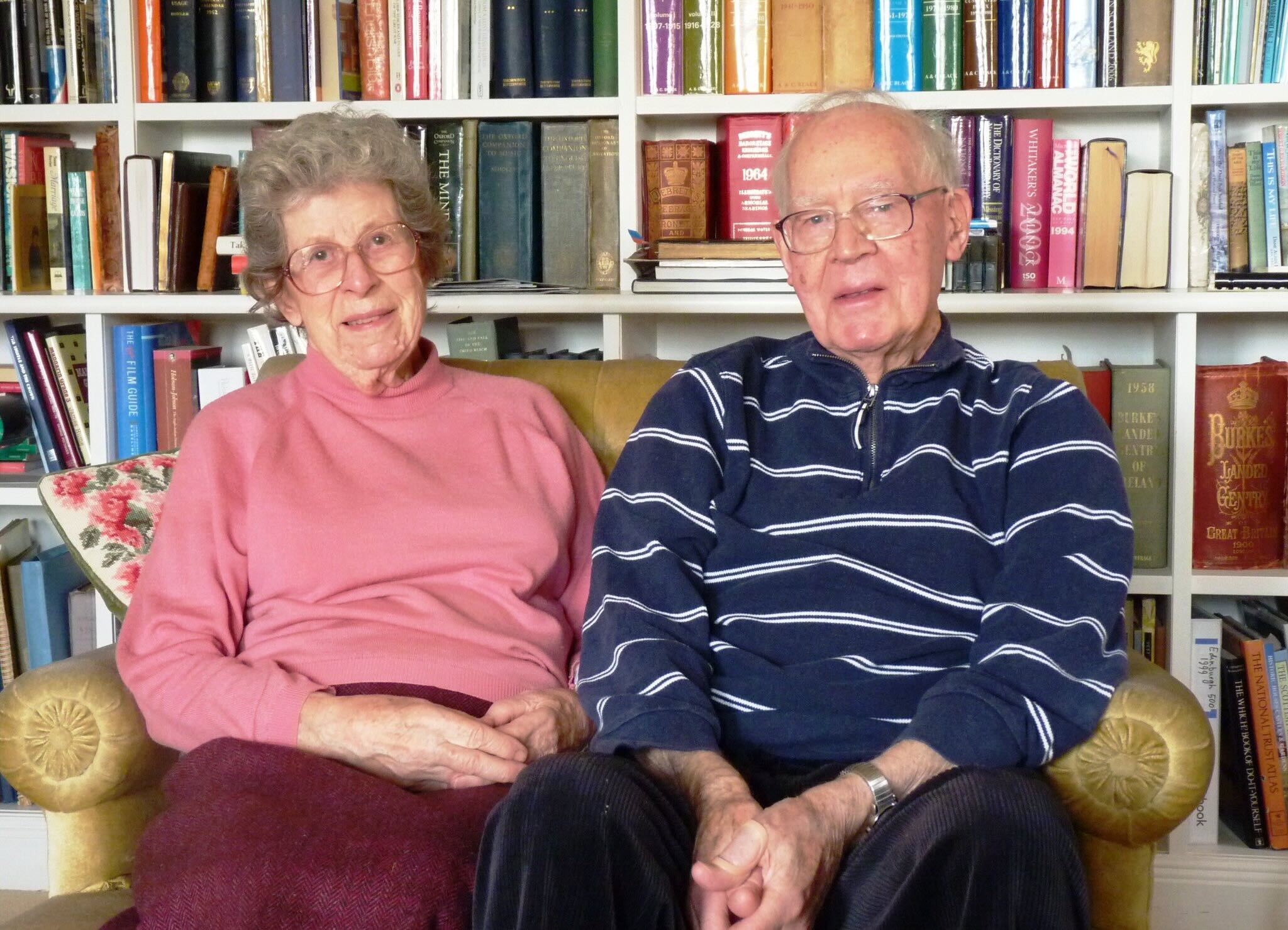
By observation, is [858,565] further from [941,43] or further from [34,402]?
[34,402]

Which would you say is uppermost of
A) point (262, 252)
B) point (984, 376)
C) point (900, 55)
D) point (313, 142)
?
point (900, 55)

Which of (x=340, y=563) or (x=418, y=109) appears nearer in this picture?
(x=340, y=563)

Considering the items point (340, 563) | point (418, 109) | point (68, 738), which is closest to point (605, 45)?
point (418, 109)

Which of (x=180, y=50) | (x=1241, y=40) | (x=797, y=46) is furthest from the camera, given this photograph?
(x=180, y=50)

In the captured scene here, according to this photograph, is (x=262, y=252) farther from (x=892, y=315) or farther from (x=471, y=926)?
(x=471, y=926)

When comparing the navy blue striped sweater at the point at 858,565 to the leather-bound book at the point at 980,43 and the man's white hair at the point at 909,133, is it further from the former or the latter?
the leather-bound book at the point at 980,43

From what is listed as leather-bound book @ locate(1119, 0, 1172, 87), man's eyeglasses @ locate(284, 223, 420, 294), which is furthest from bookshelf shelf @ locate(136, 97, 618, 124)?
leather-bound book @ locate(1119, 0, 1172, 87)

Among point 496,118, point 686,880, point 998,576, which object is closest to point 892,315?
point 998,576

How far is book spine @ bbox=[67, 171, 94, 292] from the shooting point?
245 centimetres

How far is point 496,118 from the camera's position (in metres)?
2.36

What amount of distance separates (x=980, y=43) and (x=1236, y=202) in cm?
51

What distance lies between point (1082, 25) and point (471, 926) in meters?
1.79

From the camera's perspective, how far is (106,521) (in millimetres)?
1703

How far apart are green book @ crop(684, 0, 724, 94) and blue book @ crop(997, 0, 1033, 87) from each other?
1.57 ft
